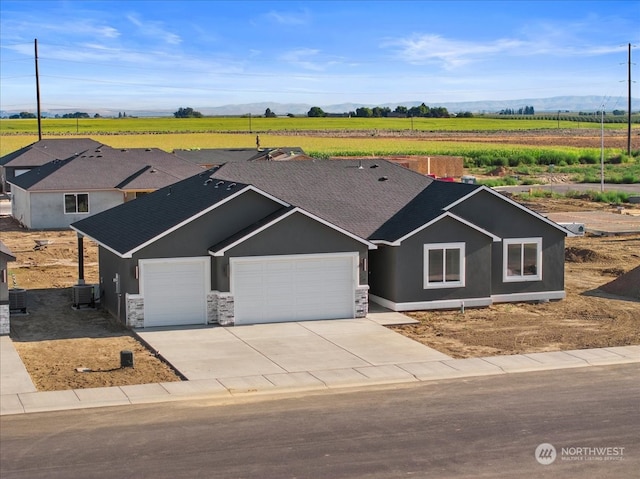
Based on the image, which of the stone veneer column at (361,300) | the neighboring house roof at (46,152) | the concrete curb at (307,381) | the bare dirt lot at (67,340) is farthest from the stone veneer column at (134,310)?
the neighboring house roof at (46,152)

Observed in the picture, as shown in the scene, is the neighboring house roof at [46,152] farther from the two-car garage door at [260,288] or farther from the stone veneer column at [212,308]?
the stone veneer column at [212,308]

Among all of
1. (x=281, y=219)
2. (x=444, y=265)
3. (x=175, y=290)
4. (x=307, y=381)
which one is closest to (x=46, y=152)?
(x=175, y=290)

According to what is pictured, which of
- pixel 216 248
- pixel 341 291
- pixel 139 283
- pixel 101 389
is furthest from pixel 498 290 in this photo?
pixel 101 389

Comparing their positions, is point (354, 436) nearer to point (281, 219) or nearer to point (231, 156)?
point (281, 219)

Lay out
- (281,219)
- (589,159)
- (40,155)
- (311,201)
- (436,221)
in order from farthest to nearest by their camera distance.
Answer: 1. (589,159)
2. (40,155)
3. (311,201)
4. (436,221)
5. (281,219)

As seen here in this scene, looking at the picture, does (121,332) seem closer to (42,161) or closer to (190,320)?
(190,320)

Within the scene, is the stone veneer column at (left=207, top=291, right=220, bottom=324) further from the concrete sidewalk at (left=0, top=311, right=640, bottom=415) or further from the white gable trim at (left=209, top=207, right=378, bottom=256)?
the white gable trim at (left=209, top=207, right=378, bottom=256)
